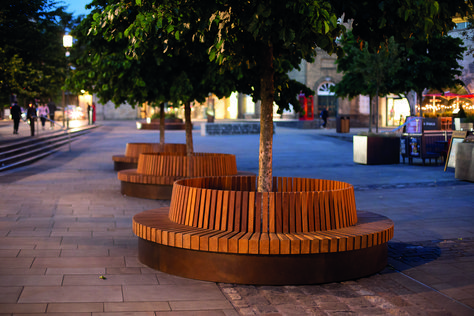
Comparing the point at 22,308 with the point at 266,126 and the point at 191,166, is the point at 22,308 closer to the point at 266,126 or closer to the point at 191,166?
the point at 266,126

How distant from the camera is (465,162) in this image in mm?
13109

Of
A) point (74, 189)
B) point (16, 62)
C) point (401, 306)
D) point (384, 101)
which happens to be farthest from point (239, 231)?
point (384, 101)

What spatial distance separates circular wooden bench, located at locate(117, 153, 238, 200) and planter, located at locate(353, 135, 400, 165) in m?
7.45

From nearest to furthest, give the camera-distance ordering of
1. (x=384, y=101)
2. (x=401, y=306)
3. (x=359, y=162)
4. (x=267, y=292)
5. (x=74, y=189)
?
(x=401, y=306) → (x=267, y=292) → (x=74, y=189) → (x=359, y=162) → (x=384, y=101)

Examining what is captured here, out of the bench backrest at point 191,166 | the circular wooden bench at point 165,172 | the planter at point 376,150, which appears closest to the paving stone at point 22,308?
the circular wooden bench at point 165,172

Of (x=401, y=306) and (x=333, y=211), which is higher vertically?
(x=333, y=211)

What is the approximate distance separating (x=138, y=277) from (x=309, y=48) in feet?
8.23

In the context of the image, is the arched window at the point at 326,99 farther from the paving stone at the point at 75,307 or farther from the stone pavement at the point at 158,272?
the paving stone at the point at 75,307

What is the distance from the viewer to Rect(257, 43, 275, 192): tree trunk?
6059 mm

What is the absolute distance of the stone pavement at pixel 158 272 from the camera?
4.70 metres

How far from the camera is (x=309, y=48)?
521cm

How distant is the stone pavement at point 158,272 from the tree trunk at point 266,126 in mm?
1263

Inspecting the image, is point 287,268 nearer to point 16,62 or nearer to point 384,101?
point 16,62

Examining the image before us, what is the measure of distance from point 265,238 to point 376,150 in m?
12.6
